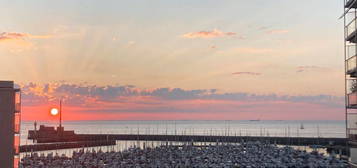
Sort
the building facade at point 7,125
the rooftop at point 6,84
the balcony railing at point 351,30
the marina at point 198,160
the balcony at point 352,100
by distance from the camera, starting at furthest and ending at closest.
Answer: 1. the marina at point 198,160
2. the balcony railing at point 351,30
3. the rooftop at point 6,84
4. the building facade at point 7,125
5. the balcony at point 352,100

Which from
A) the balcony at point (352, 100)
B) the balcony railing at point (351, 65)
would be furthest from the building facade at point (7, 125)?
the balcony railing at point (351, 65)

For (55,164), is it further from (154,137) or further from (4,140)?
(154,137)

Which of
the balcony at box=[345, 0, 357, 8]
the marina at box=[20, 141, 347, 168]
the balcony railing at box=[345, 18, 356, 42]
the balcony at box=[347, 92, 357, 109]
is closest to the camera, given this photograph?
the balcony at box=[347, 92, 357, 109]

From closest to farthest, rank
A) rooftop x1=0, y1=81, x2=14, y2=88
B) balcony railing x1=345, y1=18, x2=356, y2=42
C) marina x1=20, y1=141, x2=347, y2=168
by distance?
1. rooftop x1=0, y1=81, x2=14, y2=88
2. balcony railing x1=345, y1=18, x2=356, y2=42
3. marina x1=20, y1=141, x2=347, y2=168

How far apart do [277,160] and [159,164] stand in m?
15.4

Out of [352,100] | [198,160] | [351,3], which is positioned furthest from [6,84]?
[198,160]

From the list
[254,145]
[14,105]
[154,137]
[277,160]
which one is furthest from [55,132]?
[14,105]

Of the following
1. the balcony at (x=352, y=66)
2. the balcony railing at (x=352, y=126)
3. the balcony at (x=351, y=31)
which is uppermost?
the balcony at (x=351, y=31)

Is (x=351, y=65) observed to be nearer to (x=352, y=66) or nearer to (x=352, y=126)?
(x=352, y=66)

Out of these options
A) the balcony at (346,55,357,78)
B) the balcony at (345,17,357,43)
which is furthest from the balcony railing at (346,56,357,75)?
the balcony at (345,17,357,43)

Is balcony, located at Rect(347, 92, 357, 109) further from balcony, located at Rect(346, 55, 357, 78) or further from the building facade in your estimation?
the building facade

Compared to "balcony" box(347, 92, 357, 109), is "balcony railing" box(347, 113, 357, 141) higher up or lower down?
lower down

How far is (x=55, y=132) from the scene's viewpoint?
115 metres

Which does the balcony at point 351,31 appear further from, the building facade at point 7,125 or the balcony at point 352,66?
the building facade at point 7,125
